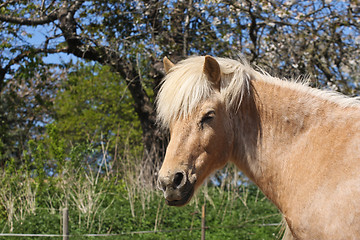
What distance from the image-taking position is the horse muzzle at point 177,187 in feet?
7.71

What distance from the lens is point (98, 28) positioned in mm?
8914

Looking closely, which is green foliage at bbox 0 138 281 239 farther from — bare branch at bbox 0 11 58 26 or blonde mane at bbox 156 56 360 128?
blonde mane at bbox 156 56 360 128

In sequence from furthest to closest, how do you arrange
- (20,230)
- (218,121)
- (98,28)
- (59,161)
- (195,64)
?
(98,28), (59,161), (20,230), (195,64), (218,121)

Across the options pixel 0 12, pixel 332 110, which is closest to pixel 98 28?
pixel 0 12

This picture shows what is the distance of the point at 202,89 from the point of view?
2551 mm

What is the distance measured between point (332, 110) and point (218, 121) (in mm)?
686

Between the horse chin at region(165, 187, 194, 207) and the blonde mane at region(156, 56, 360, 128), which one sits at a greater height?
the blonde mane at region(156, 56, 360, 128)

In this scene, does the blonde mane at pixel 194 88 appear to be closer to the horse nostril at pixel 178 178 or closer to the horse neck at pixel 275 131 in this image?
the horse neck at pixel 275 131

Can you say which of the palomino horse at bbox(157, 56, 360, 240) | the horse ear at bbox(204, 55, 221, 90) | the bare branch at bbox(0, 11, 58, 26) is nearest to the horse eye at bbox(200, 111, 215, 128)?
the palomino horse at bbox(157, 56, 360, 240)

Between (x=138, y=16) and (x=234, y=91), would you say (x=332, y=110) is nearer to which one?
(x=234, y=91)

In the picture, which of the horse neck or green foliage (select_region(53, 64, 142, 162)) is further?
green foliage (select_region(53, 64, 142, 162))

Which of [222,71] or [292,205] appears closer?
[292,205]

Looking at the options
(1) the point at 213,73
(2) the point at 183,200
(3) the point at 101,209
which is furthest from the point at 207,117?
(3) the point at 101,209

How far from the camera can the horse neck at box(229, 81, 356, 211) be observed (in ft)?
7.94
